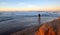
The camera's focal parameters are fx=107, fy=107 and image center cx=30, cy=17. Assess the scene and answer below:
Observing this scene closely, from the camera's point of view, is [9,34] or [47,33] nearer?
[47,33]

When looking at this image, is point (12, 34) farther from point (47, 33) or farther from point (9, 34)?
point (47, 33)

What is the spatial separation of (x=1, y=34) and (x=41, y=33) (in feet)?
26.2

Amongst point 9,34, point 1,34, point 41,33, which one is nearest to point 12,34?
point 9,34

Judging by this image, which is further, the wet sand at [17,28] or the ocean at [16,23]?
the ocean at [16,23]

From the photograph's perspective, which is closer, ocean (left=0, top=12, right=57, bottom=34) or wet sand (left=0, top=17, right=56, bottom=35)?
wet sand (left=0, top=17, right=56, bottom=35)

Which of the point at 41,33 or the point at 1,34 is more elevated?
the point at 41,33

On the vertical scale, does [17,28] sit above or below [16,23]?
above

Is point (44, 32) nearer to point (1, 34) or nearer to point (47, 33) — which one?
point (47, 33)

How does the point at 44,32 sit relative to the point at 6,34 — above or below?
above

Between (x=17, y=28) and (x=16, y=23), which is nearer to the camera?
(x=17, y=28)

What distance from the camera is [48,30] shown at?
6320 mm

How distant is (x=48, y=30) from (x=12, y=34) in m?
7.84

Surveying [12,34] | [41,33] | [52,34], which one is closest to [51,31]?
[52,34]

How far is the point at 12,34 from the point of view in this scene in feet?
43.7
